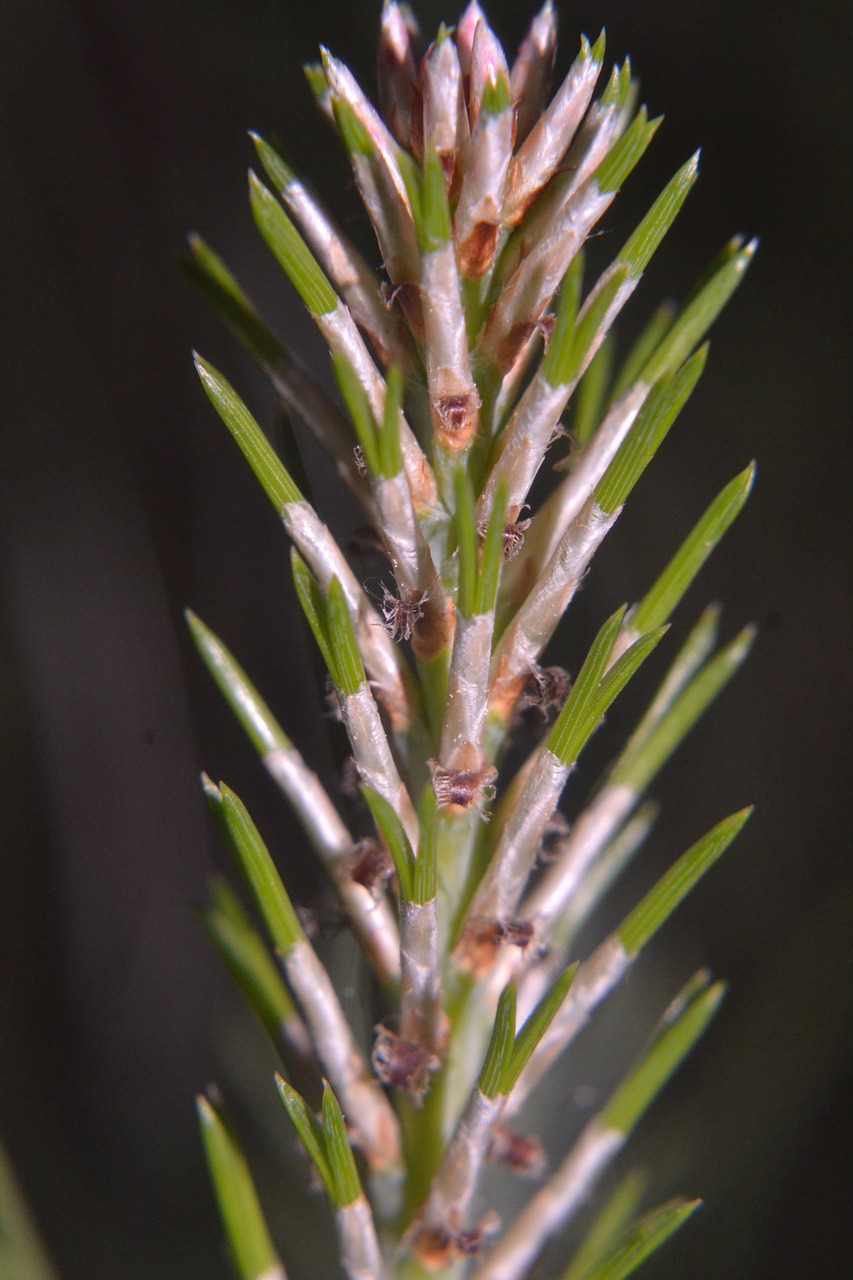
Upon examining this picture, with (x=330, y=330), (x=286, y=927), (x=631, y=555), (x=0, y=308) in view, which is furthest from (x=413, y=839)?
(x=0, y=308)

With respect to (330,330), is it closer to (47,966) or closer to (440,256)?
(440,256)

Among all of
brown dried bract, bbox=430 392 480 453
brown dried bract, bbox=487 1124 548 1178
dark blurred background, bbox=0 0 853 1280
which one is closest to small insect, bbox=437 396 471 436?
brown dried bract, bbox=430 392 480 453

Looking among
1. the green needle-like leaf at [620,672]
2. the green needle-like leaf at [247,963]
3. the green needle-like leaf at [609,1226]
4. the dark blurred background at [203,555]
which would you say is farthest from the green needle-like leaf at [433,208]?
the dark blurred background at [203,555]

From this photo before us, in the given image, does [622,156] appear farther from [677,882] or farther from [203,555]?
[203,555]

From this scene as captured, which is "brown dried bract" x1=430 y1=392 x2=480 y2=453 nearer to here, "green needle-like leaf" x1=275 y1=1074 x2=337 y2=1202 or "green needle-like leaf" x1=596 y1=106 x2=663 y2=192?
"green needle-like leaf" x1=596 y1=106 x2=663 y2=192

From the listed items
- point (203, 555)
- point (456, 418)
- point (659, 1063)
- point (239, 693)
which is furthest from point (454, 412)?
point (203, 555)

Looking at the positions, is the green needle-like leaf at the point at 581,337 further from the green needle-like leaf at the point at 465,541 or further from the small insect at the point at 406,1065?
the small insect at the point at 406,1065
